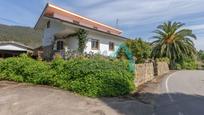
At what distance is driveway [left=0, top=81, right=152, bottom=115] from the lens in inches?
408

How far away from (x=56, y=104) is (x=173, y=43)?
139ft

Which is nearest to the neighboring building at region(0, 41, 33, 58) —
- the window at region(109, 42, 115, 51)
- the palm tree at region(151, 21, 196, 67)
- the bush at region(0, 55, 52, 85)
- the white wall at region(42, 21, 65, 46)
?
the white wall at region(42, 21, 65, 46)

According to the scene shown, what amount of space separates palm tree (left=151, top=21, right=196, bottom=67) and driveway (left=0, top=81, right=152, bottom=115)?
38231 millimetres

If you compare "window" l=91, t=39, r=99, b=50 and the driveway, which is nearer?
Result: the driveway

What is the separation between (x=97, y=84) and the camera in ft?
46.7

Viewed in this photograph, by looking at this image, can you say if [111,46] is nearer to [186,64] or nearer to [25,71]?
→ [25,71]

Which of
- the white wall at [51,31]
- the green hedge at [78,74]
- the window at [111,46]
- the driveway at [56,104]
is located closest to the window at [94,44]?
the window at [111,46]

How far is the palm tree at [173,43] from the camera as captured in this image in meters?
49.8

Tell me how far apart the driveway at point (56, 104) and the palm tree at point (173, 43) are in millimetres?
38231

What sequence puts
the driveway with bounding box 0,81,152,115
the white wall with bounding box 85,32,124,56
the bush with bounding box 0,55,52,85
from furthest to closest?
the white wall with bounding box 85,32,124,56
the bush with bounding box 0,55,52,85
the driveway with bounding box 0,81,152,115

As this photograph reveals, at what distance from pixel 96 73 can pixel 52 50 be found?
13625 millimetres

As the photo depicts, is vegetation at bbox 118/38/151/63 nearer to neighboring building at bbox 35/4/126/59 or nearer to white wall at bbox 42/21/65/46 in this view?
neighboring building at bbox 35/4/126/59

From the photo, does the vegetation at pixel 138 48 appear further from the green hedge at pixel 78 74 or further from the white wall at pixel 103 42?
the green hedge at pixel 78 74

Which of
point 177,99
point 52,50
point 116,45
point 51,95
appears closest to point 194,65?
point 116,45
